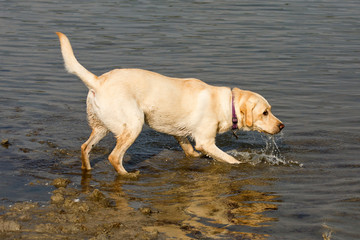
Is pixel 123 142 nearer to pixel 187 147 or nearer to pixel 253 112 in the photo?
pixel 187 147

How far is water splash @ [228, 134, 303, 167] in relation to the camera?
308 inches

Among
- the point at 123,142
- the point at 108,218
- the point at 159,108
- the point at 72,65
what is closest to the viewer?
Result: the point at 108,218

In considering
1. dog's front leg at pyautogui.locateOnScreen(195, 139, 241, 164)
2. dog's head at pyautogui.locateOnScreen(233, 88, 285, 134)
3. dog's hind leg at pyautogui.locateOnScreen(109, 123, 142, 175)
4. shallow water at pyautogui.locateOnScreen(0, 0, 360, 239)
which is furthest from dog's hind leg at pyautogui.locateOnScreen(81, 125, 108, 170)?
dog's head at pyautogui.locateOnScreen(233, 88, 285, 134)

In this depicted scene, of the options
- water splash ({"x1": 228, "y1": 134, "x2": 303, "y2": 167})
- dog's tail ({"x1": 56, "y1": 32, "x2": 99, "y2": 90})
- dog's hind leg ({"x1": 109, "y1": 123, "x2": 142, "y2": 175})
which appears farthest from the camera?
water splash ({"x1": 228, "y1": 134, "x2": 303, "y2": 167})

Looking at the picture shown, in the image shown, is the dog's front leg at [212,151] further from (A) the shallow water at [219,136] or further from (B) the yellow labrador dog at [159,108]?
(A) the shallow water at [219,136]

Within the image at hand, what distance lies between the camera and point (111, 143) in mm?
8555

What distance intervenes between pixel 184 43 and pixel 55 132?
6.97 meters

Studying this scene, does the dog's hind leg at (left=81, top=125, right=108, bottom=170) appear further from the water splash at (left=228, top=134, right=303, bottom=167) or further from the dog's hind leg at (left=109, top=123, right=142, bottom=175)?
the water splash at (left=228, top=134, right=303, bottom=167)

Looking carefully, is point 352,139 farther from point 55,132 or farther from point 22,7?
point 22,7

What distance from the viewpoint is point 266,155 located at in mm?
8078

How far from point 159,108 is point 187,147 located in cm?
→ 109

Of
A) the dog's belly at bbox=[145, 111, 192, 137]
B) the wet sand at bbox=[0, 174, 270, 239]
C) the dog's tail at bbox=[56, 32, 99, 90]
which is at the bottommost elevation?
the wet sand at bbox=[0, 174, 270, 239]

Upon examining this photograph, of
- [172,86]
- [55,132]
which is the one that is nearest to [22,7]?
[55,132]

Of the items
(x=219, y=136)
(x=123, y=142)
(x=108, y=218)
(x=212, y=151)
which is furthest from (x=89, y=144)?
(x=219, y=136)
